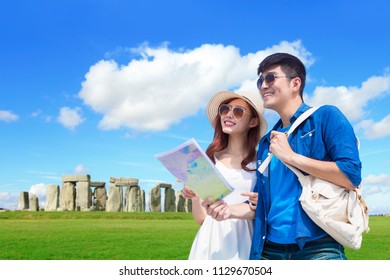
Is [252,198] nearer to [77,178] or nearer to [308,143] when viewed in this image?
[308,143]

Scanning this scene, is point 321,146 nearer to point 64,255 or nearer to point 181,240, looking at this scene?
point 64,255

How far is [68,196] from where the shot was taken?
83.2 ft

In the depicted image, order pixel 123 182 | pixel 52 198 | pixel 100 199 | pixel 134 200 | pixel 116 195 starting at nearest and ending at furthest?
1. pixel 116 195
2. pixel 52 198
3. pixel 134 200
4. pixel 100 199
5. pixel 123 182

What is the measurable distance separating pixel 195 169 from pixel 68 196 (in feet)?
77.2

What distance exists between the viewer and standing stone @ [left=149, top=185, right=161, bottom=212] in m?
26.2

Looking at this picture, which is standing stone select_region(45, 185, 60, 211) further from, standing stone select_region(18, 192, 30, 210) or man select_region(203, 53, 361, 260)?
man select_region(203, 53, 361, 260)

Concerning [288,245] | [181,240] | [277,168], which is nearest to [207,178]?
[277,168]

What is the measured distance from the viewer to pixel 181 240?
10.1 metres

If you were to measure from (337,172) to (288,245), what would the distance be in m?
0.50

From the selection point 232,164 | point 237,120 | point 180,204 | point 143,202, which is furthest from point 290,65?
point 180,204

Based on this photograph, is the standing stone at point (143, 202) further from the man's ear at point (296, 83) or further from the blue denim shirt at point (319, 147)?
the man's ear at point (296, 83)

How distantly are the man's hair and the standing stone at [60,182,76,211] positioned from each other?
23333 mm

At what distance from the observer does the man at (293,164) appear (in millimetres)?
2643

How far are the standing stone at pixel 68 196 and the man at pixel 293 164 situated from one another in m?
23.2
